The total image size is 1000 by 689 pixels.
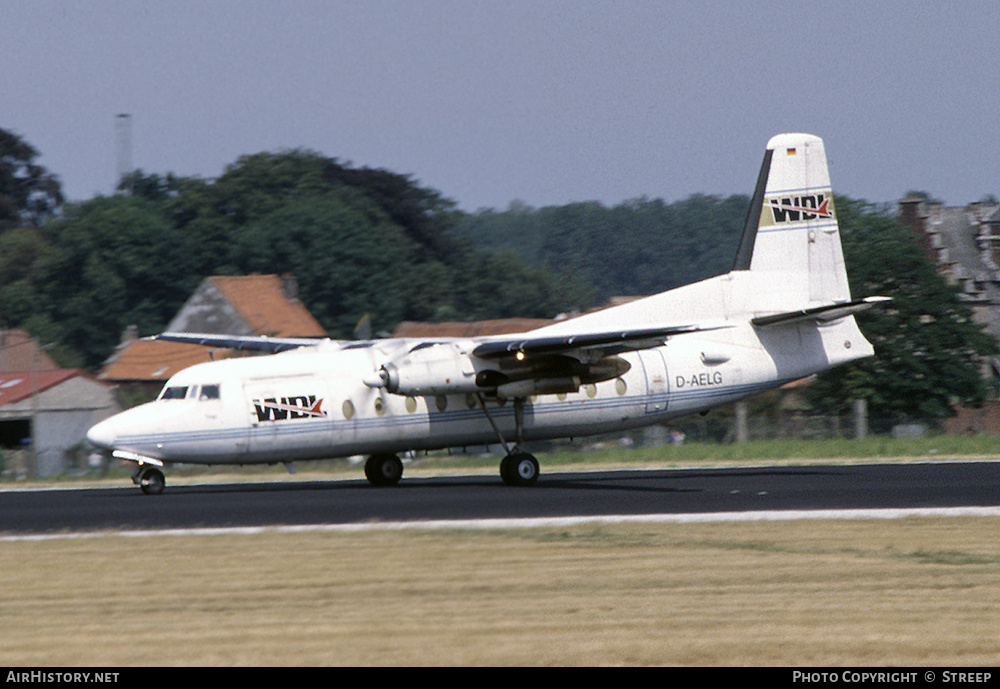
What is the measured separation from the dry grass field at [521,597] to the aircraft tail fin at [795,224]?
10.8m

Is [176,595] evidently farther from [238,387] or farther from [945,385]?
[945,385]

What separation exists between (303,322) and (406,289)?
914 inches

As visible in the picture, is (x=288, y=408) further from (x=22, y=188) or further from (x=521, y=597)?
(x=22, y=188)

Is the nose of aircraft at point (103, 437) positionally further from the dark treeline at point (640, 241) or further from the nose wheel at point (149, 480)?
the dark treeline at point (640, 241)

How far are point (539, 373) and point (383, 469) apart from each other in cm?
388

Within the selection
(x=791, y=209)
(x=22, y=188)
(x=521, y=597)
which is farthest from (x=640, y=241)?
(x=521, y=597)

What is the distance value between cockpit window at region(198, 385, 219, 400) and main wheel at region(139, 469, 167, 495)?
1.79m

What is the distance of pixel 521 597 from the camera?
37.7 feet

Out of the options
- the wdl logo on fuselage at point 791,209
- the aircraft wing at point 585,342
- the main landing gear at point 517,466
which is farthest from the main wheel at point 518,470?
the wdl logo on fuselage at point 791,209

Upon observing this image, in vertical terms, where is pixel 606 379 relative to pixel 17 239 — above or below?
below

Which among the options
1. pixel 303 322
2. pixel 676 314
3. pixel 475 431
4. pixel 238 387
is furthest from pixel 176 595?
pixel 303 322

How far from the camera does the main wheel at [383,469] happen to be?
24953 mm
